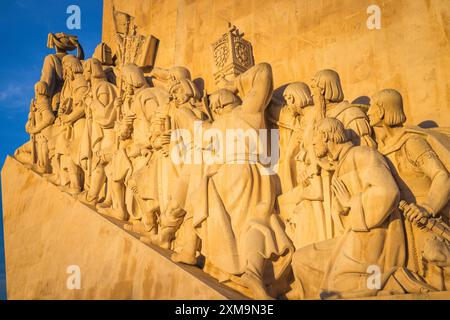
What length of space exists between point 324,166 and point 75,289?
3.42m

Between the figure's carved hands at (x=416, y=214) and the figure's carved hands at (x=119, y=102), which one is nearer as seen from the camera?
the figure's carved hands at (x=416, y=214)

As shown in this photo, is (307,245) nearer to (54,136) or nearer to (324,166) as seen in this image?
(324,166)

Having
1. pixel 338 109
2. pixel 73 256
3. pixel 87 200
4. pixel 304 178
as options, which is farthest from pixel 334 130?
pixel 87 200

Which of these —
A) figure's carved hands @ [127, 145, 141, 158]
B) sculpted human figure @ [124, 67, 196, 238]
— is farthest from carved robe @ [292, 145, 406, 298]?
figure's carved hands @ [127, 145, 141, 158]

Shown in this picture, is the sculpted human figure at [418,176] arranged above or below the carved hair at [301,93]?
below

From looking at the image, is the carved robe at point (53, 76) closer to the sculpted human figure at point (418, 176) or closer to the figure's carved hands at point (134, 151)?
the figure's carved hands at point (134, 151)

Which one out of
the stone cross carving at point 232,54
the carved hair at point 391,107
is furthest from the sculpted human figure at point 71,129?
the carved hair at point 391,107

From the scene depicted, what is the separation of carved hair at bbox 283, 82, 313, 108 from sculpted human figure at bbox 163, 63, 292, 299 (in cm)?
26

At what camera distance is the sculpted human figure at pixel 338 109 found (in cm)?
504

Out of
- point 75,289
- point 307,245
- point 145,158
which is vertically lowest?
point 75,289

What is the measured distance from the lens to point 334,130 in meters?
4.79

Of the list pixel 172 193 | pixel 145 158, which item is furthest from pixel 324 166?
pixel 145 158

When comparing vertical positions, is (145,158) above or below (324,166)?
above

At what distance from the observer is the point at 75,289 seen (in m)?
6.40
